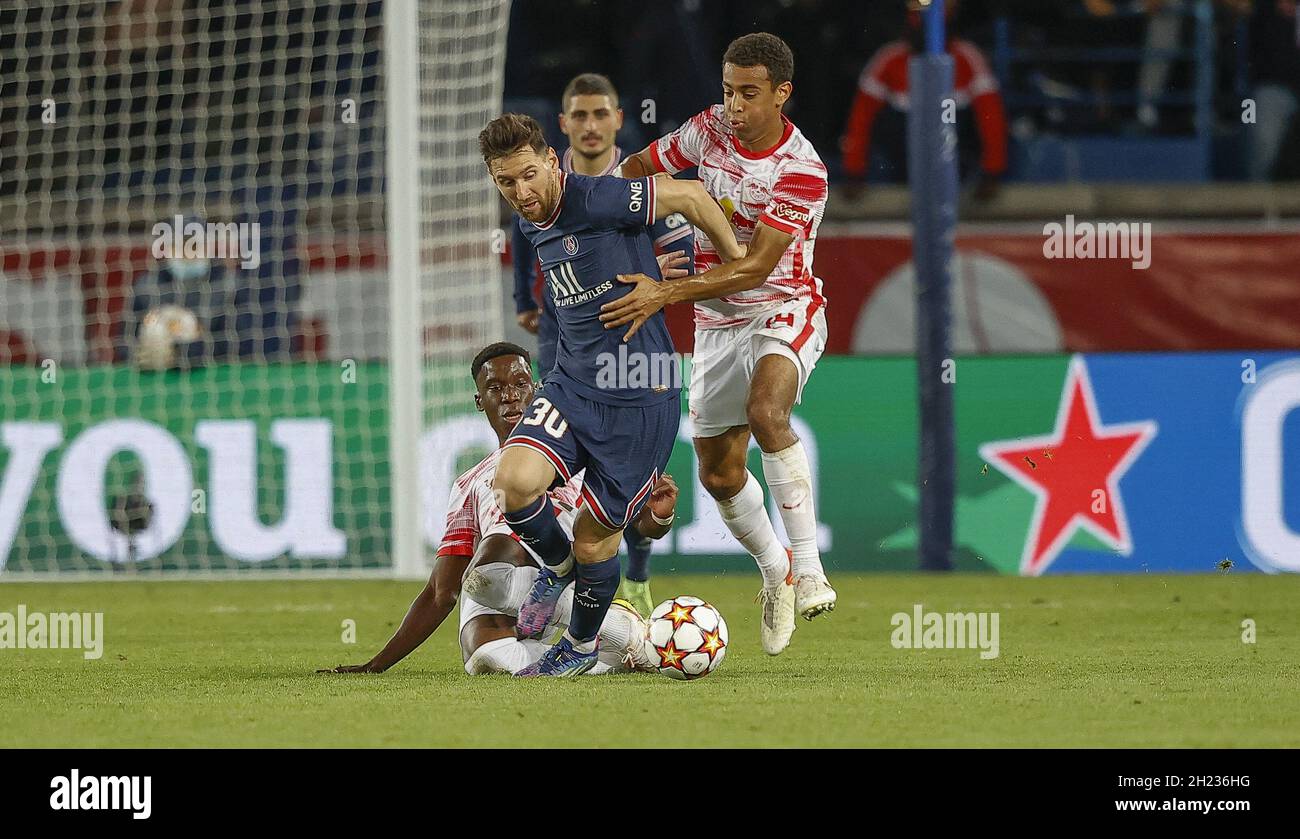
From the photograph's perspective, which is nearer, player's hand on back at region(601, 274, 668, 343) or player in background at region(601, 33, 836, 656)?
player's hand on back at region(601, 274, 668, 343)

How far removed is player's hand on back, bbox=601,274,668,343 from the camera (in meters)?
6.12

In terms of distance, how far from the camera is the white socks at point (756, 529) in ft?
22.7

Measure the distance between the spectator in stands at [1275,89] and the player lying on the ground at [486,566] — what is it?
8600 millimetres

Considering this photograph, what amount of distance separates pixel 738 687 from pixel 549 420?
104 cm

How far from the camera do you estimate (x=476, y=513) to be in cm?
664

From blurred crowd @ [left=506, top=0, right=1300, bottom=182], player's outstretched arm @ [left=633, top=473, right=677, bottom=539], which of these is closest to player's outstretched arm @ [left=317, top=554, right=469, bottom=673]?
player's outstretched arm @ [left=633, top=473, right=677, bottom=539]

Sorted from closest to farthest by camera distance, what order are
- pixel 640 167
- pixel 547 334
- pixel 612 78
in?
pixel 640 167
pixel 547 334
pixel 612 78

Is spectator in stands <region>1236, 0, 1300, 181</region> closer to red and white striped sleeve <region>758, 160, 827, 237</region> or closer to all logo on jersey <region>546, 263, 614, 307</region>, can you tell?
red and white striped sleeve <region>758, 160, 827, 237</region>

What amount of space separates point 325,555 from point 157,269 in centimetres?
218

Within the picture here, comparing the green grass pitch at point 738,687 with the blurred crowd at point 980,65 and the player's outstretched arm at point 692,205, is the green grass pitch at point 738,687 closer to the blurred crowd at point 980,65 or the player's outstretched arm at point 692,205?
the player's outstretched arm at point 692,205

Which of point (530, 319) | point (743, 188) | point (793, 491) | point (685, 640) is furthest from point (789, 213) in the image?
point (530, 319)

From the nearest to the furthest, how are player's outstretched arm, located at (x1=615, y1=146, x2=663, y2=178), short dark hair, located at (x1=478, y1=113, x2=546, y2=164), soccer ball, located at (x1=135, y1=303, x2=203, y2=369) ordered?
short dark hair, located at (x1=478, y1=113, x2=546, y2=164)
player's outstretched arm, located at (x1=615, y1=146, x2=663, y2=178)
soccer ball, located at (x1=135, y1=303, x2=203, y2=369)

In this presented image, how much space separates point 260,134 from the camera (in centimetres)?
1216

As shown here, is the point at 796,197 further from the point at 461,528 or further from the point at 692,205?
the point at 461,528
